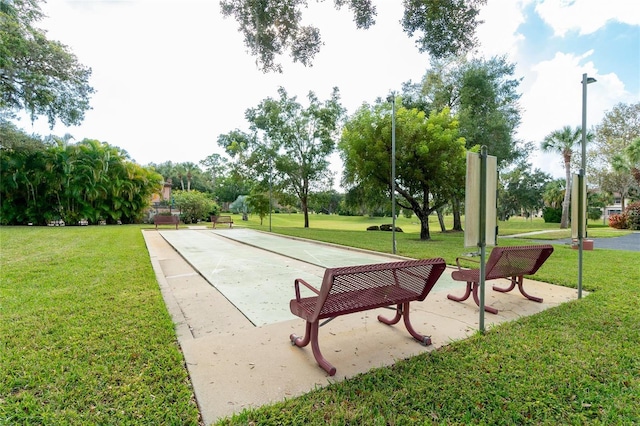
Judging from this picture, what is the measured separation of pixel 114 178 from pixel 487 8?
86.7ft

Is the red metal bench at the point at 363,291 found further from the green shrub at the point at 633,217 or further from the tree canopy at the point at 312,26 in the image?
the green shrub at the point at 633,217

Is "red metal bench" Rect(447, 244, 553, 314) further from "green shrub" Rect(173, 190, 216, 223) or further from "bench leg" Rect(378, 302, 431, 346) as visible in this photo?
"green shrub" Rect(173, 190, 216, 223)

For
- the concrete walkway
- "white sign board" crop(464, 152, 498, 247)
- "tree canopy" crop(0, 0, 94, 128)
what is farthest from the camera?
"tree canopy" crop(0, 0, 94, 128)

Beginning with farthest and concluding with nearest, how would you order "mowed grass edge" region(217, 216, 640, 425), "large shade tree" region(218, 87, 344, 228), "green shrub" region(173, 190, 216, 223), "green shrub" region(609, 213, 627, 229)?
"green shrub" region(173, 190, 216, 223) → "large shade tree" region(218, 87, 344, 228) → "green shrub" region(609, 213, 627, 229) → "mowed grass edge" region(217, 216, 640, 425)

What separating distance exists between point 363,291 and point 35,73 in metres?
23.7

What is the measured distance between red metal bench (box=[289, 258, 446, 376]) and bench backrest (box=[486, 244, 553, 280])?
151cm

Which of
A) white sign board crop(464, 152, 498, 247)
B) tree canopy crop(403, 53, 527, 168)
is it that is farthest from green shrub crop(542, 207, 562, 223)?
white sign board crop(464, 152, 498, 247)

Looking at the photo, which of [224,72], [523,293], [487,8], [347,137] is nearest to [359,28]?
[487,8]

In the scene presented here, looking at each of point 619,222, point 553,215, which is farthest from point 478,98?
point 553,215

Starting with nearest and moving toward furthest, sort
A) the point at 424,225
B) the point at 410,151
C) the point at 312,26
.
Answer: the point at 312,26, the point at 410,151, the point at 424,225

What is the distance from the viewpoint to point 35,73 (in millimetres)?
17891

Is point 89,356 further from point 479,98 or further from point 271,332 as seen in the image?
point 479,98

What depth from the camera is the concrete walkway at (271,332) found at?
2.40 meters

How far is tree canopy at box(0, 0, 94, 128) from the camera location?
49.5ft
